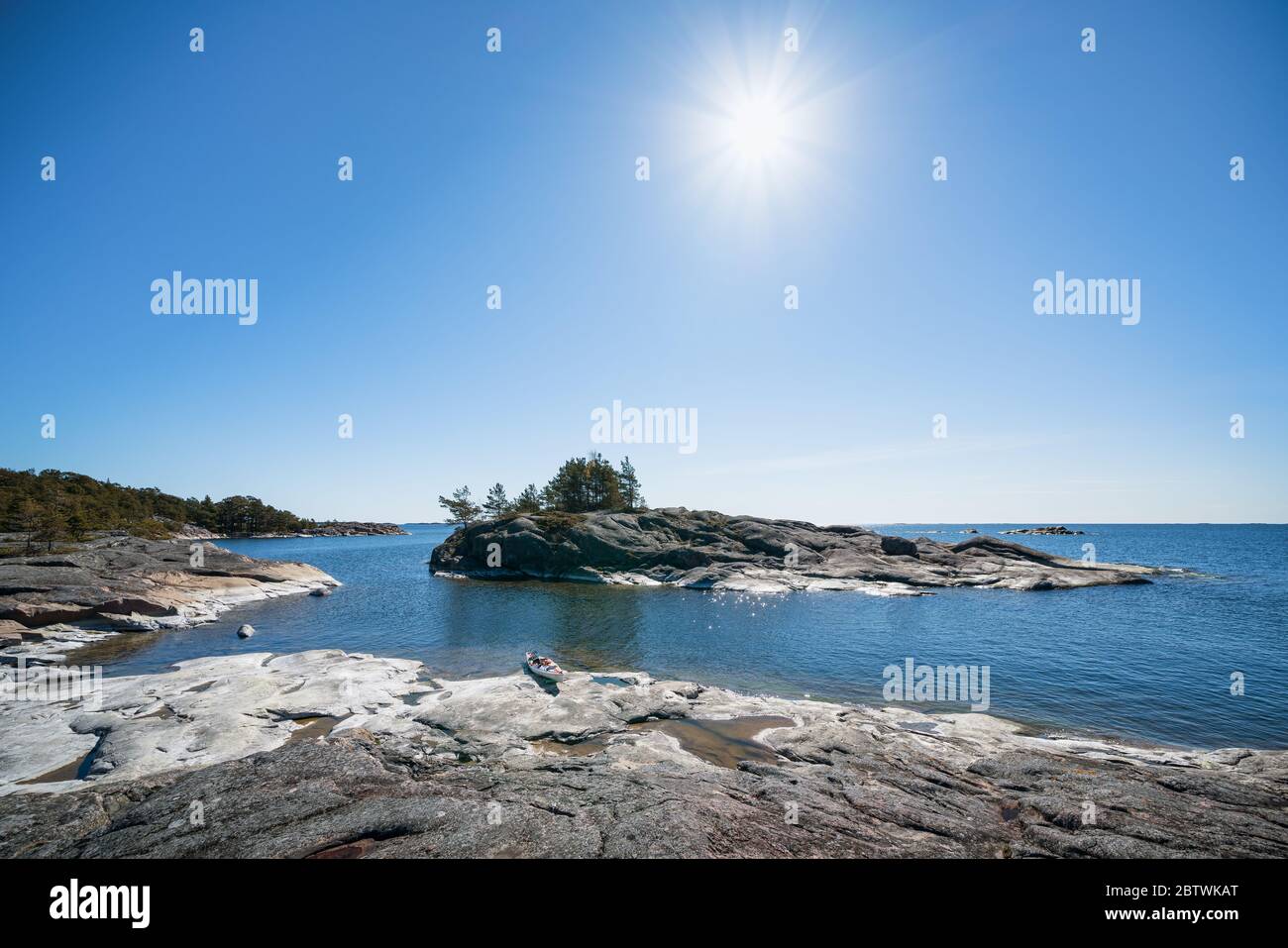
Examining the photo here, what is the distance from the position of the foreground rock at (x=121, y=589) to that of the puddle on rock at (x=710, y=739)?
130 feet

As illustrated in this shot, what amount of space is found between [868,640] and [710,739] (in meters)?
24.5

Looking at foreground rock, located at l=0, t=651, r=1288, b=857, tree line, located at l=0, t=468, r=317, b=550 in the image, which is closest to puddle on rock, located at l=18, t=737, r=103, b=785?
foreground rock, located at l=0, t=651, r=1288, b=857

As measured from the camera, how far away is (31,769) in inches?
665

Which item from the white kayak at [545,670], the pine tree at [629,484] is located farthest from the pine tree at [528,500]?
the white kayak at [545,670]

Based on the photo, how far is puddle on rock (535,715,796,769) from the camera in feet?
61.1

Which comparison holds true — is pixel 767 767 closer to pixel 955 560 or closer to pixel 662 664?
pixel 662 664

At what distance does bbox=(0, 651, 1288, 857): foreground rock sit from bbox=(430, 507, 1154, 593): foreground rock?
153ft

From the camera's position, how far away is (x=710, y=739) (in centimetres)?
2031

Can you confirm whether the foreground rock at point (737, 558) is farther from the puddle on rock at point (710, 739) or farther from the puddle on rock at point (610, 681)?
the puddle on rock at point (710, 739)

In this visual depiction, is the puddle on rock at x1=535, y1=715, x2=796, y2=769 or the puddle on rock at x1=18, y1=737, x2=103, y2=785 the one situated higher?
the puddle on rock at x1=18, y1=737, x2=103, y2=785

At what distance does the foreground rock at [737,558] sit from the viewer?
67.7 metres

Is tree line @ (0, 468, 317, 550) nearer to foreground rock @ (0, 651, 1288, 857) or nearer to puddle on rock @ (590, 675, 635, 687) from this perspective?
foreground rock @ (0, 651, 1288, 857)

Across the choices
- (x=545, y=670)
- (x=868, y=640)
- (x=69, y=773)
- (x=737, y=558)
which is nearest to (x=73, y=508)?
(x=69, y=773)
